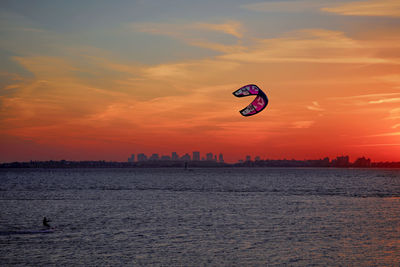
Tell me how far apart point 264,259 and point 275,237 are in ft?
22.1

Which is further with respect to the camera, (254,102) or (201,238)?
(201,238)

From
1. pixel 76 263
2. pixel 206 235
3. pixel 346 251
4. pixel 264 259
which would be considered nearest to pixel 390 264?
pixel 346 251

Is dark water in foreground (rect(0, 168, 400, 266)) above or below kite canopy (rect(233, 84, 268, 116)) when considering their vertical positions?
below

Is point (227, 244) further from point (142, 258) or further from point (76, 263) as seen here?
point (76, 263)

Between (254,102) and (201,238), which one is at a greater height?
(254,102)

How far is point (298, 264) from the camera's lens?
68.6 feet

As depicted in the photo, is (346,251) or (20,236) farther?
(20,236)

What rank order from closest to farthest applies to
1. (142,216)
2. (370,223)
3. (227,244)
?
(227,244) < (370,223) < (142,216)

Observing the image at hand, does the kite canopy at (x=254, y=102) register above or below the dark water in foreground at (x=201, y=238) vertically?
above

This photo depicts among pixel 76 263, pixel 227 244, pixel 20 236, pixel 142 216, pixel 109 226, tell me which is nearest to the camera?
pixel 76 263

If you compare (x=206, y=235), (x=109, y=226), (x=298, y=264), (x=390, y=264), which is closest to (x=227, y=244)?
(x=206, y=235)

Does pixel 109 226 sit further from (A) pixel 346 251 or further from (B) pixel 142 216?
(A) pixel 346 251

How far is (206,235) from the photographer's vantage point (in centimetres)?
2884

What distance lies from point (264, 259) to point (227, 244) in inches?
167
